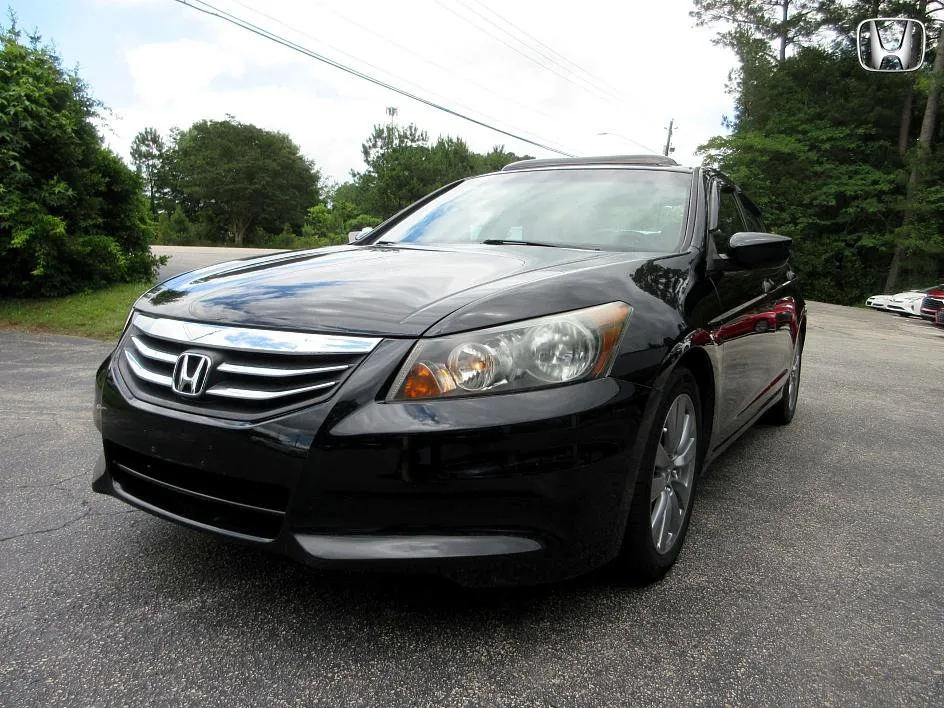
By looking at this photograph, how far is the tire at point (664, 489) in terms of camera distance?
213 cm

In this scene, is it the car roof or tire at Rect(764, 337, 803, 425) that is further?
tire at Rect(764, 337, 803, 425)

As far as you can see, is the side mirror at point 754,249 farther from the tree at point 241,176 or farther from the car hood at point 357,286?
the tree at point 241,176

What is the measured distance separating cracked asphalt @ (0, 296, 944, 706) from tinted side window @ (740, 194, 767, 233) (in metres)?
1.66

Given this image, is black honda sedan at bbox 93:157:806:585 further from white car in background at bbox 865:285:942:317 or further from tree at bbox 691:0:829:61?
tree at bbox 691:0:829:61

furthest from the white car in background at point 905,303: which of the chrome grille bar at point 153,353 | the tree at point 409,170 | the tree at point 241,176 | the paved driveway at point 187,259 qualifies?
the tree at point 241,176

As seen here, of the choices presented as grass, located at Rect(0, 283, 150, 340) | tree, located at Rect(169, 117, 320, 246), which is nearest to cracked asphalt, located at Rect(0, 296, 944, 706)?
grass, located at Rect(0, 283, 150, 340)

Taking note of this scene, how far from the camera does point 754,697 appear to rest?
1.80 meters

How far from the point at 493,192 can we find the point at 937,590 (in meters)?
2.44

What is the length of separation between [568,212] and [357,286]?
1.30m

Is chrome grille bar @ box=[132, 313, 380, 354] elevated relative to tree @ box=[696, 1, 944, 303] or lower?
lower

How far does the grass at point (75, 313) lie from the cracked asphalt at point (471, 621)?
6001 mm

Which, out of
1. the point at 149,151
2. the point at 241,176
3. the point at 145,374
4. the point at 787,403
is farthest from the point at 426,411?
the point at 149,151

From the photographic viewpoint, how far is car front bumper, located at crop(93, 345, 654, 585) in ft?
5.84
